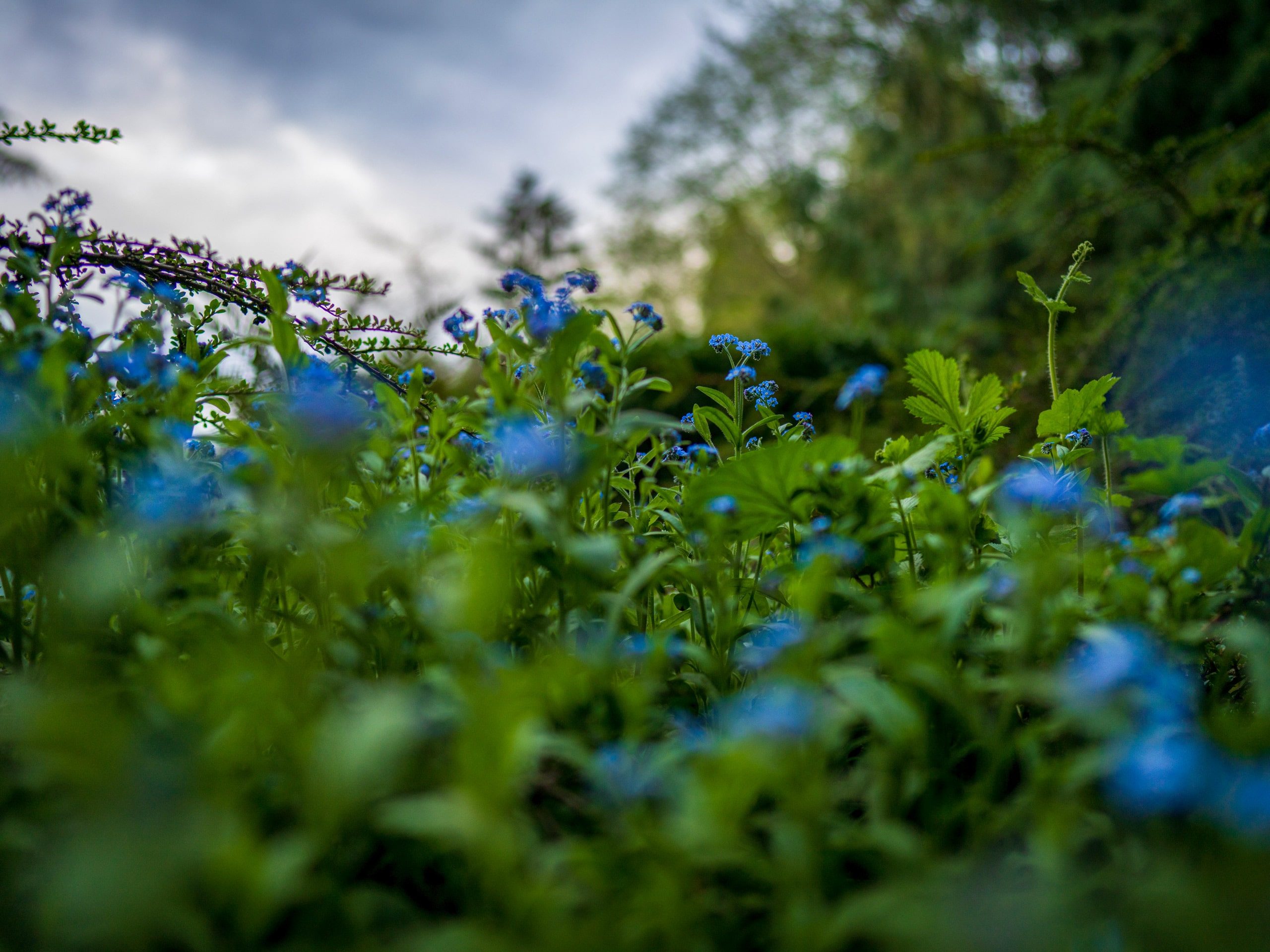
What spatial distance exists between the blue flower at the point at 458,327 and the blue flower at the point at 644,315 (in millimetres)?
362

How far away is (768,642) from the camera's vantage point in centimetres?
133

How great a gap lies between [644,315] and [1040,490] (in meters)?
0.85

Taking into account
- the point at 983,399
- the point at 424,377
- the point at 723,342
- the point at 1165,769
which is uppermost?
the point at 723,342

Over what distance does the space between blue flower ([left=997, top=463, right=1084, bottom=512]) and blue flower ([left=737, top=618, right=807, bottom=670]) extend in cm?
41

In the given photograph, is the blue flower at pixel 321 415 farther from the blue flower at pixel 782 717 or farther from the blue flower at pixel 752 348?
the blue flower at pixel 752 348

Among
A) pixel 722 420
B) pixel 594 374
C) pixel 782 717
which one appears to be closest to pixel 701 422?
pixel 722 420

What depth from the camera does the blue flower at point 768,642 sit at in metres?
1.08

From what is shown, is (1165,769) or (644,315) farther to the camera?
Result: (644,315)

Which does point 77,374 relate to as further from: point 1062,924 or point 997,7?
point 997,7

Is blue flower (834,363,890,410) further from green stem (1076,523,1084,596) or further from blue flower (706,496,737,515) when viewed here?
green stem (1076,523,1084,596)

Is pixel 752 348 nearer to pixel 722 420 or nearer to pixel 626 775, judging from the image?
pixel 722 420

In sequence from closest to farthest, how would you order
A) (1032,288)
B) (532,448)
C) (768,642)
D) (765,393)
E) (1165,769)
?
1. (1165,769)
2. (532,448)
3. (768,642)
4. (1032,288)
5. (765,393)

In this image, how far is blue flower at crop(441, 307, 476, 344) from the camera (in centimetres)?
167

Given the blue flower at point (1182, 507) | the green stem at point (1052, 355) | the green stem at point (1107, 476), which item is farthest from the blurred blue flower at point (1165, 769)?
the green stem at point (1052, 355)
